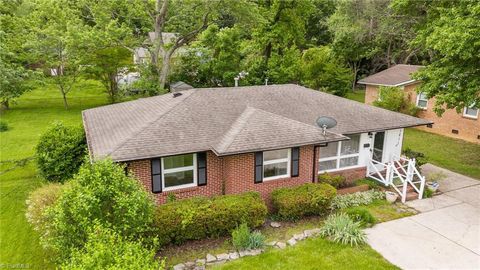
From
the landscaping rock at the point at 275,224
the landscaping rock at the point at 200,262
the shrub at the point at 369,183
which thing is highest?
the shrub at the point at 369,183

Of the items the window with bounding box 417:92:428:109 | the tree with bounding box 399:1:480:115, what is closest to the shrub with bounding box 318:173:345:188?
the tree with bounding box 399:1:480:115

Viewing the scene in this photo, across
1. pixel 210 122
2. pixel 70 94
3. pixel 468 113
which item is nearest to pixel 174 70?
pixel 70 94

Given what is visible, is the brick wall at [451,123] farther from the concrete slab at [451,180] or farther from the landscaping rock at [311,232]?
the landscaping rock at [311,232]

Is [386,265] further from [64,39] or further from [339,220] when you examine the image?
[64,39]

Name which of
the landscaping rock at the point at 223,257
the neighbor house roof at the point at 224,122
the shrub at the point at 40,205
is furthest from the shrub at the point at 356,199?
the shrub at the point at 40,205

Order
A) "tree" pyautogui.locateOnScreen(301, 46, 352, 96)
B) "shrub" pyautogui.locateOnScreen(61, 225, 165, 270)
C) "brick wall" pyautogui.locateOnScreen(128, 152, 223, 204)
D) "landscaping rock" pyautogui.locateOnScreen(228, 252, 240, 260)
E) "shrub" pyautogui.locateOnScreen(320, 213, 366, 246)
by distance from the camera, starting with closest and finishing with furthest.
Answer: "shrub" pyautogui.locateOnScreen(61, 225, 165, 270) < "landscaping rock" pyautogui.locateOnScreen(228, 252, 240, 260) < "shrub" pyautogui.locateOnScreen(320, 213, 366, 246) < "brick wall" pyautogui.locateOnScreen(128, 152, 223, 204) < "tree" pyautogui.locateOnScreen(301, 46, 352, 96)

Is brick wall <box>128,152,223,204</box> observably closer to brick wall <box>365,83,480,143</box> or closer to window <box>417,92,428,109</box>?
brick wall <box>365,83,480,143</box>
